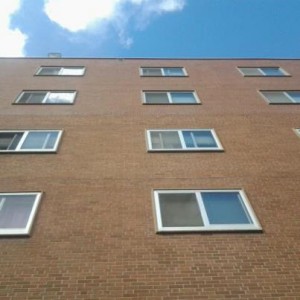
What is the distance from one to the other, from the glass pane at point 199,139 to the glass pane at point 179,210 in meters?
2.73

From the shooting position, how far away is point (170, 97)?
14672 millimetres

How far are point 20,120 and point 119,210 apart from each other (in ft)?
20.2

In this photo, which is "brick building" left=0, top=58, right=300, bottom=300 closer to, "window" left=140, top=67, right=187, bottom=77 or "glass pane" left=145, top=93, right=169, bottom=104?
"glass pane" left=145, top=93, right=169, bottom=104

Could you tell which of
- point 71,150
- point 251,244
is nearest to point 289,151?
point 251,244

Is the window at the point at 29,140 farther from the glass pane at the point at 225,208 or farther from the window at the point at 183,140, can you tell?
the glass pane at the point at 225,208

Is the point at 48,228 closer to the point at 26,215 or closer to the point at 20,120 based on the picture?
the point at 26,215

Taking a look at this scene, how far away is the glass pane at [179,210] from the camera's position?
7559 millimetres

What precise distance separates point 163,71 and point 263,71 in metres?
5.74

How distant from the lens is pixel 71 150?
10.2 meters

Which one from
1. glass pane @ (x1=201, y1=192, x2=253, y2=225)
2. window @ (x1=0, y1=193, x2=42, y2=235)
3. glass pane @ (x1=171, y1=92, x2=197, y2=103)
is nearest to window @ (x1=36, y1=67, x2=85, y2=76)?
glass pane @ (x1=171, y1=92, x2=197, y2=103)

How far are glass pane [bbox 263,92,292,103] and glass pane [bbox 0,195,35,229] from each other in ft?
35.7

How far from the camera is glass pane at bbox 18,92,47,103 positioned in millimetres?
13875

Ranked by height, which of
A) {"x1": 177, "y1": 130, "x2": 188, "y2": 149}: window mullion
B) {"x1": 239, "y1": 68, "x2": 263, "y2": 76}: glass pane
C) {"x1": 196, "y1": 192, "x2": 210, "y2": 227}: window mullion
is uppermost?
{"x1": 239, "y1": 68, "x2": 263, "y2": 76}: glass pane

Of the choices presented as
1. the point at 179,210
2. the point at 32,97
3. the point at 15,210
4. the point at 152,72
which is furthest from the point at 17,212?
the point at 152,72
